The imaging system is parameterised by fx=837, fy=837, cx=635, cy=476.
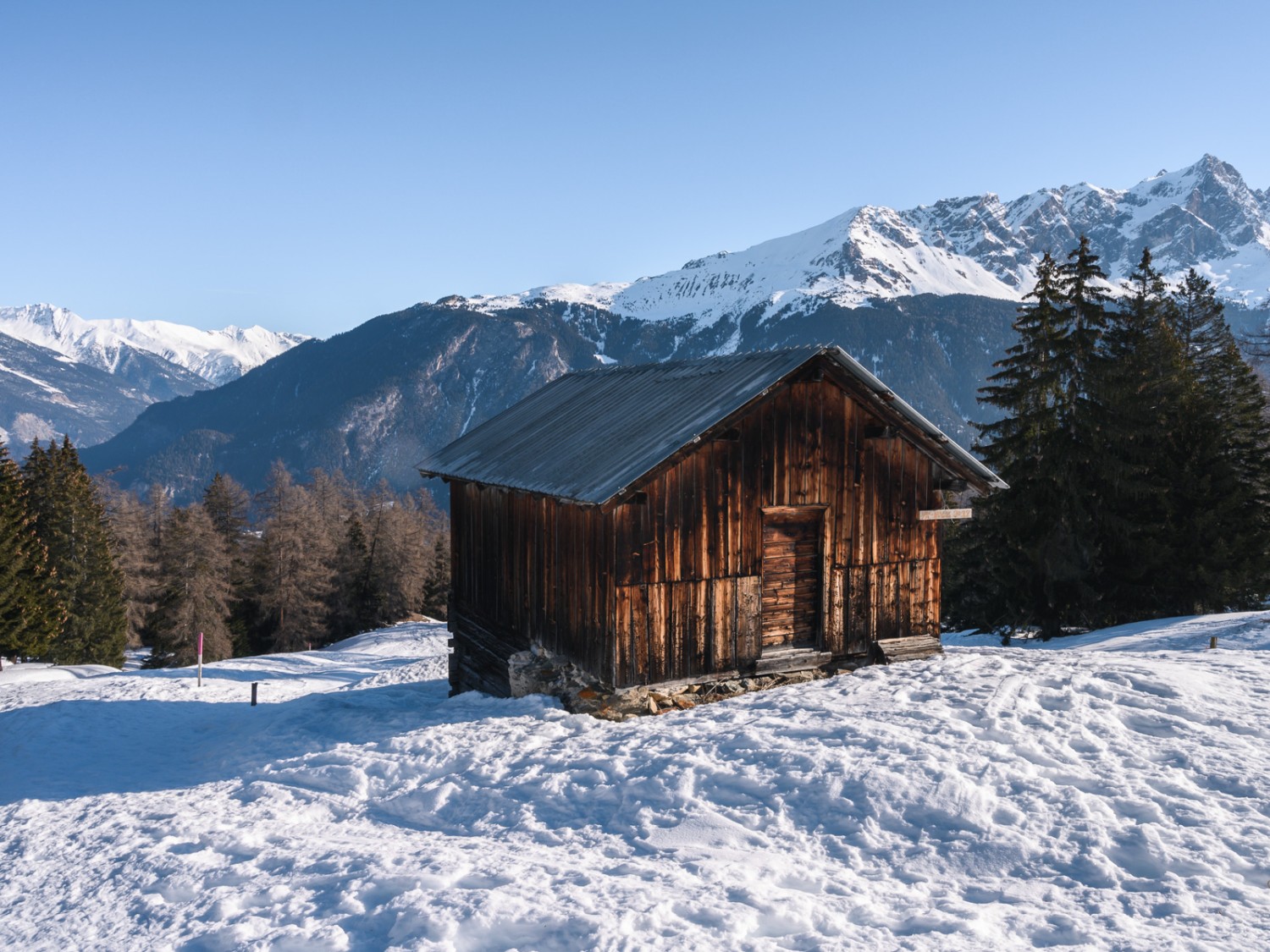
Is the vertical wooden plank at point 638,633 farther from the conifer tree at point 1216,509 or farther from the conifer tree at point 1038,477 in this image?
the conifer tree at point 1216,509

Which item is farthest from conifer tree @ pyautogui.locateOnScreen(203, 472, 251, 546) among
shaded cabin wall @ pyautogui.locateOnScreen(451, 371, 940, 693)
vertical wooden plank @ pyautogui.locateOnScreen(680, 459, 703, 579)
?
vertical wooden plank @ pyautogui.locateOnScreen(680, 459, 703, 579)

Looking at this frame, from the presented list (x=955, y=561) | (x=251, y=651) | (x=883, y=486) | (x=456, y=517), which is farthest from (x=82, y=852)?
(x=251, y=651)

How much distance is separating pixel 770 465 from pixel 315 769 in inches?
310

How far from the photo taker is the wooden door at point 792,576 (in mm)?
13453

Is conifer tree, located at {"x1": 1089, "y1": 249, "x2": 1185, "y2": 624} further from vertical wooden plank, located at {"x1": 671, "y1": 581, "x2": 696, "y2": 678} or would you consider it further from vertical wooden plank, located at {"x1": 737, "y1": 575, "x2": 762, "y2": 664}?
vertical wooden plank, located at {"x1": 671, "y1": 581, "x2": 696, "y2": 678}

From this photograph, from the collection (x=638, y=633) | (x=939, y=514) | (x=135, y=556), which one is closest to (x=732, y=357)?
(x=939, y=514)

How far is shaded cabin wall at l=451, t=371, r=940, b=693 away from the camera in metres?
12.3

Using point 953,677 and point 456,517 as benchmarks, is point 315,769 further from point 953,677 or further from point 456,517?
point 953,677

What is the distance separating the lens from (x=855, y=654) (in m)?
14.3

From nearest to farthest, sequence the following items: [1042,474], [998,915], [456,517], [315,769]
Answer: [998,915]
[315,769]
[456,517]
[1042,474]

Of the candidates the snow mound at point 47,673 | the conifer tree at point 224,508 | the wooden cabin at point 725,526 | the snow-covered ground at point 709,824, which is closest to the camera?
the snow-covered ground at point 709,824

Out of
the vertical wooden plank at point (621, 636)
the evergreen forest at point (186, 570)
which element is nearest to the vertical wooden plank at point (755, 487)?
the vertical wooden plank at point (621, 636)

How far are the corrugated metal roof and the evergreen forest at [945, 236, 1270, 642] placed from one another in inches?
456

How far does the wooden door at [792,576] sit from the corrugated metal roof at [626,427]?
2.09m
